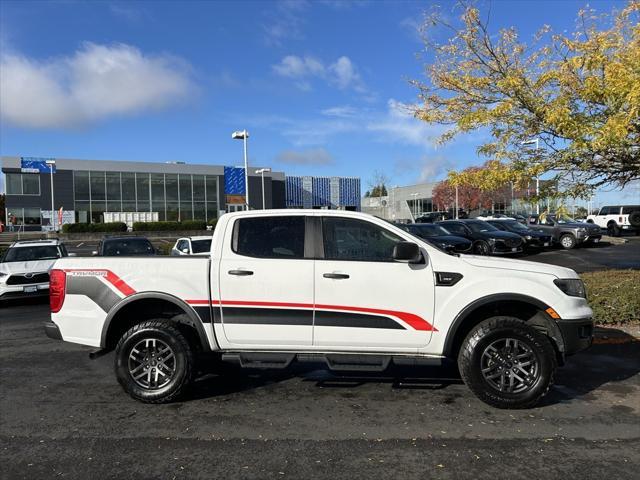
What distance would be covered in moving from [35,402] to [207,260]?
2.35 metres

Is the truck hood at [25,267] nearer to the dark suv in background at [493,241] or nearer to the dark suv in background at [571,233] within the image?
the dark suv in background at [493,241]

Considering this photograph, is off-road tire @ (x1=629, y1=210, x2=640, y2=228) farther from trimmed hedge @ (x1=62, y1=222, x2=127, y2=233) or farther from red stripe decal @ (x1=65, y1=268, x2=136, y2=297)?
trimmed hedge @ (x1=62, y1=222, x2=127, y2=233)

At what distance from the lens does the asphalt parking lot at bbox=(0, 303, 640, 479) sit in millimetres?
3803

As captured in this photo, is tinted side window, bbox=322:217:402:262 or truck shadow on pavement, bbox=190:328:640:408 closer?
tinted side window, bbox=322:217:402:262

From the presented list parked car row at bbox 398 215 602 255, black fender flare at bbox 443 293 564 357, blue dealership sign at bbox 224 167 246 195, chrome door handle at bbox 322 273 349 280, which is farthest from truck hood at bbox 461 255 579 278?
blue dealership sign at bbox 224 167 246 195

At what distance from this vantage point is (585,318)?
503 cm

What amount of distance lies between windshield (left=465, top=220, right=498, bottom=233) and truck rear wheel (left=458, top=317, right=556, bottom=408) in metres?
17.8

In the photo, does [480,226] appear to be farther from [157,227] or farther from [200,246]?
[157,227]

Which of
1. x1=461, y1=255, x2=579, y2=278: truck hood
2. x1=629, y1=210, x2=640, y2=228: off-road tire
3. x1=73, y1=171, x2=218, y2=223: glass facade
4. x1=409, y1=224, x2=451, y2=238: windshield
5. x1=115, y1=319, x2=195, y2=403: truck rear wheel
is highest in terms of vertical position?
x1=73, y1=171, x2=218, y2=223: glass facade

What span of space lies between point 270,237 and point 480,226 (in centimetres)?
1925

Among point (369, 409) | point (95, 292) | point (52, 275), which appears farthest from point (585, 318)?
point (52, 275)

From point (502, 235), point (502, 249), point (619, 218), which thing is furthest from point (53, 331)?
point (619, 218)

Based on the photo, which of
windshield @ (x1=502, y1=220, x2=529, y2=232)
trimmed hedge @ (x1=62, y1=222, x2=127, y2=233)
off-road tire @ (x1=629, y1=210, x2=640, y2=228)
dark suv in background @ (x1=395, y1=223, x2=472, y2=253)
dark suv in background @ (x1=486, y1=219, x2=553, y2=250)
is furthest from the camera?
trimmed hedge @ (x1=62, y1=222, x2=127, y2=233)

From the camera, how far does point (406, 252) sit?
15.9 feet
